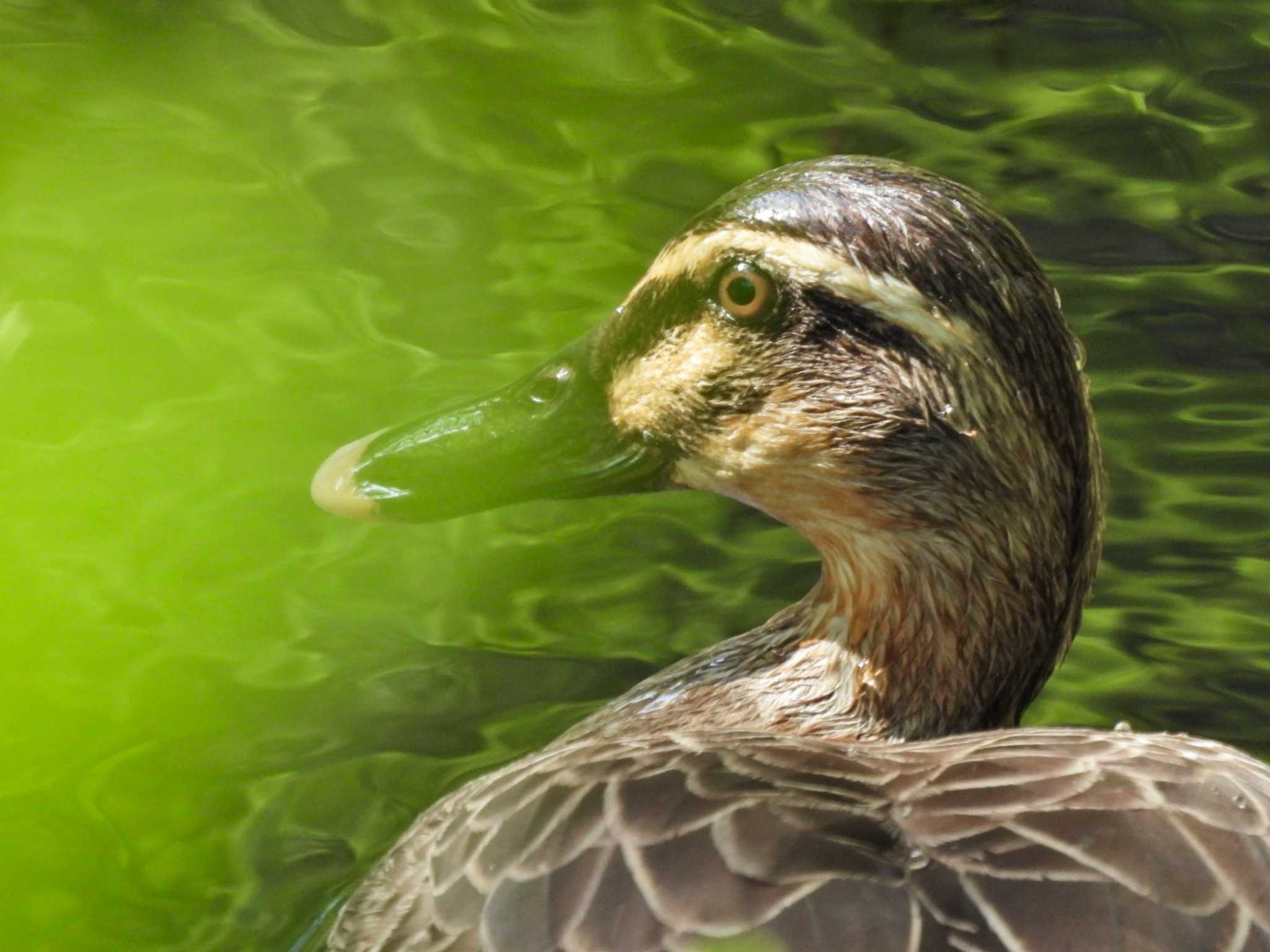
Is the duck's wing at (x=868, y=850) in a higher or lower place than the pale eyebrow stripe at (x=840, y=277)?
lower

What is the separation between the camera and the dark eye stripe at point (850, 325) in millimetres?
2805

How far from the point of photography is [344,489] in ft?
11.1

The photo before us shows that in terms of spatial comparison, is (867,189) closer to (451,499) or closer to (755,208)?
(755,208)

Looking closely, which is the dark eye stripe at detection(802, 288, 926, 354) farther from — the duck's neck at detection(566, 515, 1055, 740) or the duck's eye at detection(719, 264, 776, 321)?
the duck's neck at detection(566, 515, 1055, 740)

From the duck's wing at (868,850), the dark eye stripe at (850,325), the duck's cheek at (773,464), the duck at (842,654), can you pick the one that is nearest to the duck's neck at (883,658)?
the duck at (842,654)

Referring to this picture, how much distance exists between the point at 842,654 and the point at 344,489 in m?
1.06

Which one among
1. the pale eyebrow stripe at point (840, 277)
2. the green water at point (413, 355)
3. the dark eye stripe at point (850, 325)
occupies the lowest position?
the green water at point (413, 355)

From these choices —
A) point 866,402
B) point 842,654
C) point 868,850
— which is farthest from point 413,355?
point 868,850

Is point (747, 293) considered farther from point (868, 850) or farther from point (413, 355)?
point (413, 355)

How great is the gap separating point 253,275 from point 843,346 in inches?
124

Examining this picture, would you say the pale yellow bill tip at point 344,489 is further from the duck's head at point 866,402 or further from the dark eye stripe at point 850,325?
the dark eye stripe at point 850,325

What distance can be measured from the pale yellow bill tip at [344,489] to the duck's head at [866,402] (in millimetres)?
236

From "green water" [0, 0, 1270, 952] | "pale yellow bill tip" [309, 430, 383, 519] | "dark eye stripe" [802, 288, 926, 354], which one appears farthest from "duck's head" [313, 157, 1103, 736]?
"green water" [0, 0, 1270, 952]

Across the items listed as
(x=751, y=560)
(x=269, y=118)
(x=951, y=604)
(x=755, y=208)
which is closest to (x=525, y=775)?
(x=951, y=604)
